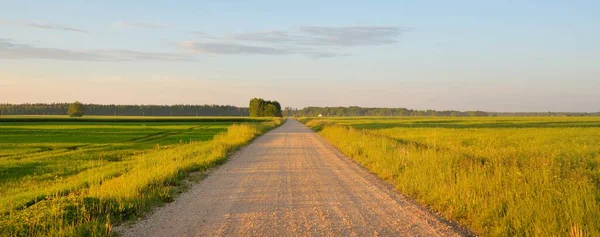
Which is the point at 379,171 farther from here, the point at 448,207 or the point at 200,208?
the point at 200,208

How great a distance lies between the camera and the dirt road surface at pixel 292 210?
7195 mm

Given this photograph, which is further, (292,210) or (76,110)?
(76,110)

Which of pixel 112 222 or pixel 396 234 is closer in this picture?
pixel 396 234

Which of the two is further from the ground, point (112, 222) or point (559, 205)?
point (559, 205)

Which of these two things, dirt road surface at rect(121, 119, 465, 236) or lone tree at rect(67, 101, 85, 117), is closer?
dirt road surface at rect(121, 119, 465, 236)

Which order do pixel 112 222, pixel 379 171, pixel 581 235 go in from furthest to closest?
pixel 379 171 < pixel 112 222 < pixel 581 235

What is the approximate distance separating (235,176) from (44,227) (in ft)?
24.6

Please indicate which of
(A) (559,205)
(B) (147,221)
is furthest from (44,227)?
(A) (559,205)

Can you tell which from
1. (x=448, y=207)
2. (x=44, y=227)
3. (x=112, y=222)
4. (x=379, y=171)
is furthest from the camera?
(x=379, y=171)

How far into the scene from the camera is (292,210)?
28.6 ft

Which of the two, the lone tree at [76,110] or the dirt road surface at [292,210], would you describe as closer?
the dirt road surface at [292,210]

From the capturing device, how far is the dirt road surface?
7.20 metres

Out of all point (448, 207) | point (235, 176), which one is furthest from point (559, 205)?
point (235, 176)

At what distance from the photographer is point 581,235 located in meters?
5.62
